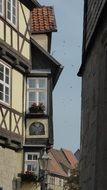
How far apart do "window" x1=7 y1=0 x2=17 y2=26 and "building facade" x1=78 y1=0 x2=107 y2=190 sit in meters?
8.83

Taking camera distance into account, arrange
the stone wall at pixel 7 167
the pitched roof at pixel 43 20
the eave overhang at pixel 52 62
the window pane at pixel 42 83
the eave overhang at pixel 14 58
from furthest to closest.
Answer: the pitched roof at pixel 43 20 → the window pane at pixel 42 83 → the eave overhang at pixel 52 62 → the stone wall at pixel 7 167 → the eave overhang at pixel 14 58

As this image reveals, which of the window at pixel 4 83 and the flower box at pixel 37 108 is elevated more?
the window at pixel 4 83

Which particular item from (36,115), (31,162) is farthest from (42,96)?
(31,162)

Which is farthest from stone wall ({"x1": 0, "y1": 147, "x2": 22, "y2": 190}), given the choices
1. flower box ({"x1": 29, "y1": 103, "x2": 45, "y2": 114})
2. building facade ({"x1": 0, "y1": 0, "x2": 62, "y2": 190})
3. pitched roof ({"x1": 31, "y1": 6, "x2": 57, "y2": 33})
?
pitched roof ({"x1": 31, "y1": 6, "x2": 57, "y2": 33})

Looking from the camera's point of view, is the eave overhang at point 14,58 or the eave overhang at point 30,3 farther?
the eave overhang at point 30,3

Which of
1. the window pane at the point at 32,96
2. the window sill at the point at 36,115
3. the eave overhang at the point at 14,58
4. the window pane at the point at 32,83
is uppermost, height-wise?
the eave overhang at the point at 14,58

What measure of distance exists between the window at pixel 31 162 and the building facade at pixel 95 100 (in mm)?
12007

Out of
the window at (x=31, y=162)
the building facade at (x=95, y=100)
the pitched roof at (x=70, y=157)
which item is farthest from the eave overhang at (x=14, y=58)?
the pitched roof at (x=70, y=157)

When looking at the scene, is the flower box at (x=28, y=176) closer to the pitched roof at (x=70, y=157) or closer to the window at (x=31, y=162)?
the window at (x=31, y=162)

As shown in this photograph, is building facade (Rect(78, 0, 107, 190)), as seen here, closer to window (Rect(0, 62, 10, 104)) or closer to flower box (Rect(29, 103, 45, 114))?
window (Rect(0, 62, 10, 104))

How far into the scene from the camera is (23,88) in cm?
2430

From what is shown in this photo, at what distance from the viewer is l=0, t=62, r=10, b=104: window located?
21141 millimetres

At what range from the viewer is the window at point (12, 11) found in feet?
71.7

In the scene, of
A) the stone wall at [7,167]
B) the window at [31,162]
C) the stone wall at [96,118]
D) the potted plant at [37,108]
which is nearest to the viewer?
the stone wall at [96,118]
